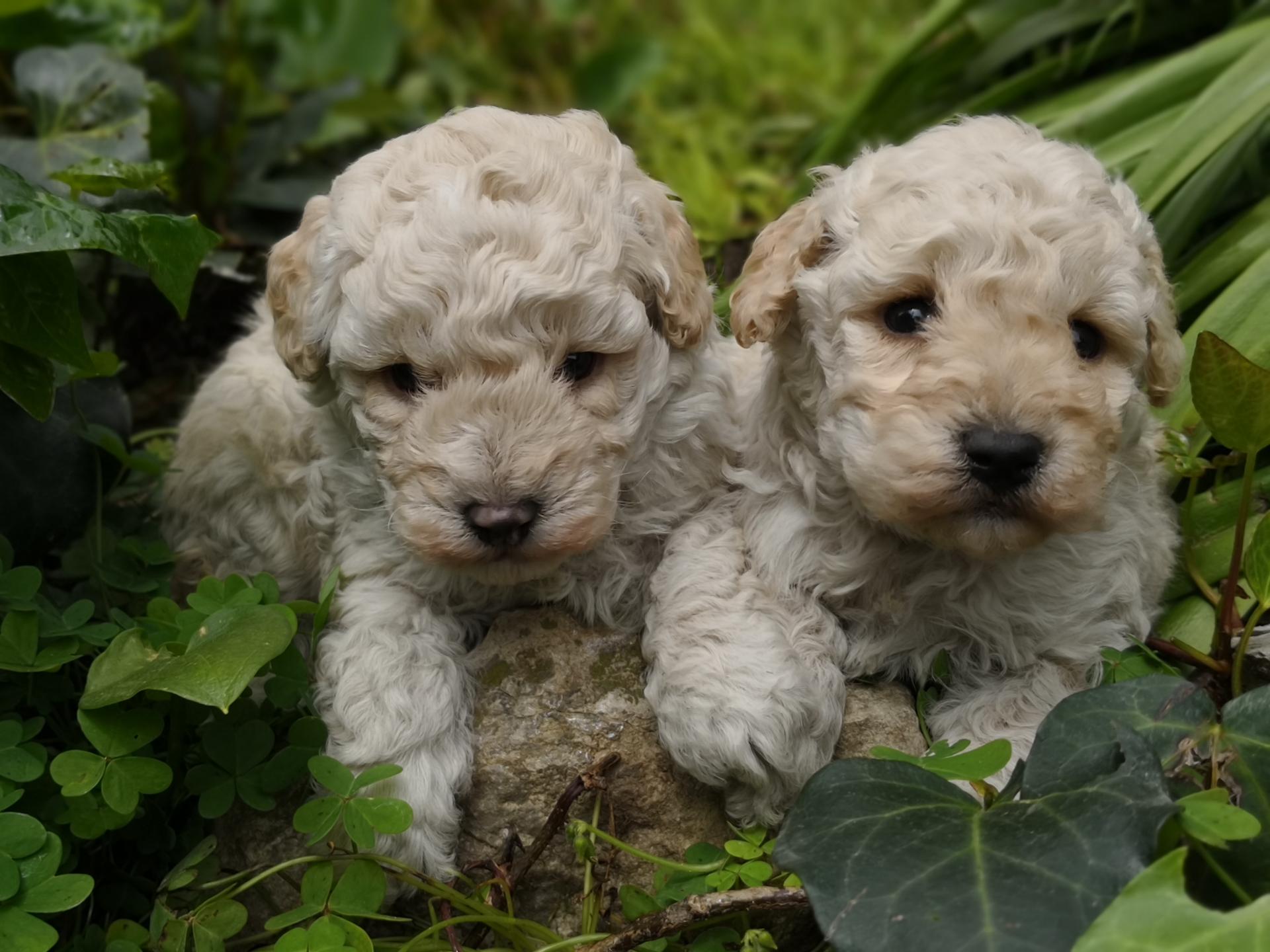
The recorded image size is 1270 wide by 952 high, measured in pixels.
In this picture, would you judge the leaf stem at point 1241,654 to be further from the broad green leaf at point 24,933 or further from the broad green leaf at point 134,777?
the broad green leaf at point 24,933

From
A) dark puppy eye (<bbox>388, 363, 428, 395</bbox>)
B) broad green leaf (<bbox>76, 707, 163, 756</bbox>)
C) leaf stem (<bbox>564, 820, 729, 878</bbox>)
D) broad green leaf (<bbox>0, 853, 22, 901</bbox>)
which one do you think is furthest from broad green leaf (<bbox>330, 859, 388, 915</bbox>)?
dark puppy eye (<bbox>388, 363, 428, 395</bbox>)

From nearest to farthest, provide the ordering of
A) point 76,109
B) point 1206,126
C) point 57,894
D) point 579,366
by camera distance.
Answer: point 57,894 < point 579,366 < point 1206,126 < point 76,109

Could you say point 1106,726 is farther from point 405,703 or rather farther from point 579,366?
point 405,703

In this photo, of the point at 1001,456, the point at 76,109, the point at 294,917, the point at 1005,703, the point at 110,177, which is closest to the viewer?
the point at 1001,456

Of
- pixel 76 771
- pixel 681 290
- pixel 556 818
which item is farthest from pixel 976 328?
pixel 76 771

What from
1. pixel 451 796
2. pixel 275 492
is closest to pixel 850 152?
pixel 275 492

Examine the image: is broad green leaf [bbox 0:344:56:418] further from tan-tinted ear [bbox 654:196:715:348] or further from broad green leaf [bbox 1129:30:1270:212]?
broad green leaf [bbox 1129:30:1270:212]

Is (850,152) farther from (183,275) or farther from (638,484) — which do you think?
(183,275)
